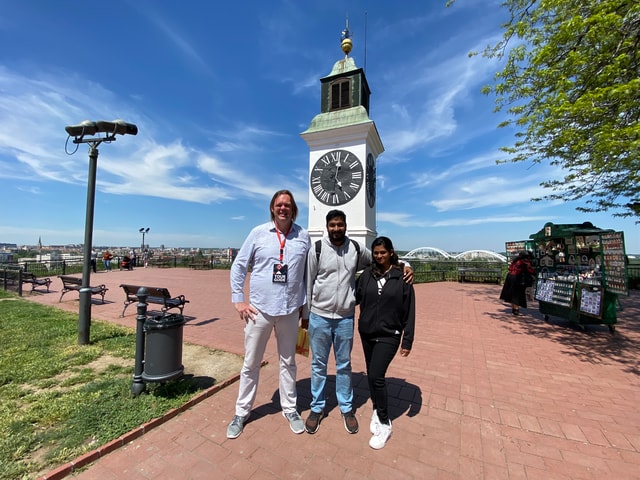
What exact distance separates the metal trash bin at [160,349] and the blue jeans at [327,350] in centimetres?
143

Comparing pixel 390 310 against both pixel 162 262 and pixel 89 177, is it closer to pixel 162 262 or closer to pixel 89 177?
pixel 89 177

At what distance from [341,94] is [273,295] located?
39.1ft

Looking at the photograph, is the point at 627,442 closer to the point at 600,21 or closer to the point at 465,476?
the point at 465,476

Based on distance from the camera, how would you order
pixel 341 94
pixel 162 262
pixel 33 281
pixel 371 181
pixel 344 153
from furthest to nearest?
pixel 162 262, pixel 341 94, pixel 371 181, pixel 344 153, pixel 33 281

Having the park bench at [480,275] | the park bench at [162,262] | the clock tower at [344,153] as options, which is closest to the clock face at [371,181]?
the clock tower at [344,153]

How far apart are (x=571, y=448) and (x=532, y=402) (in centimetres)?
76

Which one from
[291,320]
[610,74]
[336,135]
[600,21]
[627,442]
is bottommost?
[627,442]

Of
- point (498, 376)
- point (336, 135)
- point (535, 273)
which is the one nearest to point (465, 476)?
point (498, 376)

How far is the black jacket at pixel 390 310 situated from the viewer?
2.38m

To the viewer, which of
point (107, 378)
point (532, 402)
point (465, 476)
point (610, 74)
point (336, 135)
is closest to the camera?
point (465, 476)

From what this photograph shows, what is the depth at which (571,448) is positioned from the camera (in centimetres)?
230

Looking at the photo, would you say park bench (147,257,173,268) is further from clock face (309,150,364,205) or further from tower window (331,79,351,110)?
tower window (331,79,351,110)

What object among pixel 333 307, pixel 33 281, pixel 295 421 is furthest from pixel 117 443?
pixel 33 281

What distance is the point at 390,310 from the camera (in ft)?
7.80
